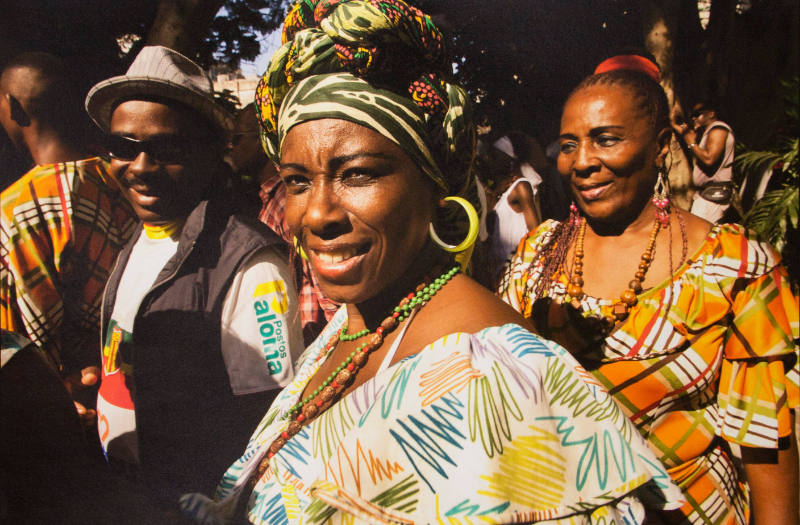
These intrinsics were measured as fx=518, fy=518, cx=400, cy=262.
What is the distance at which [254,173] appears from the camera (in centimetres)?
334

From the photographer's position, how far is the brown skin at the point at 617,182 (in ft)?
5.86

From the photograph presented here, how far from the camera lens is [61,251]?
2.06m

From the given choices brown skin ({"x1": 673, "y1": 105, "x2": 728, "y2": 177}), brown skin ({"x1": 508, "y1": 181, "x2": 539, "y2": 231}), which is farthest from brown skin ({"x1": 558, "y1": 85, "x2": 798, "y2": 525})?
brown skin ({"x1": 673, "y1": 105, "x2": 728, "y2": 177})

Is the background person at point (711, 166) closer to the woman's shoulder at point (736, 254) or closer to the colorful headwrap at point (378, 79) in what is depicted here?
the woman's shoulder at point (736, 254)

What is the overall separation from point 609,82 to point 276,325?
4.87 feet

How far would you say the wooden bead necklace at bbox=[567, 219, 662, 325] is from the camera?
1.75 m

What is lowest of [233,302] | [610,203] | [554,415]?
[554,415]

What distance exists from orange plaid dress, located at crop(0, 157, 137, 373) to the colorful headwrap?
1259mm

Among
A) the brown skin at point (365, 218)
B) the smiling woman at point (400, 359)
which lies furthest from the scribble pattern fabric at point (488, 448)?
the brown skin at point (365, 218)

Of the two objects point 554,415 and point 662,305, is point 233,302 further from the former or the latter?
point 662,305

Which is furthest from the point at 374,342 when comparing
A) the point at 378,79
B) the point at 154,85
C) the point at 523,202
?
the point at 523,202

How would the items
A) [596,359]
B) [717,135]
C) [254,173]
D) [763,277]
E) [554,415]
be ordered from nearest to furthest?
[554,415]
[763,277]
[596,359]
[254,173]
[717,135]

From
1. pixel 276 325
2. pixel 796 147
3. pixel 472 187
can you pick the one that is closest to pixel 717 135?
pixel 796 147

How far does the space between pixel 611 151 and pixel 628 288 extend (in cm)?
48
